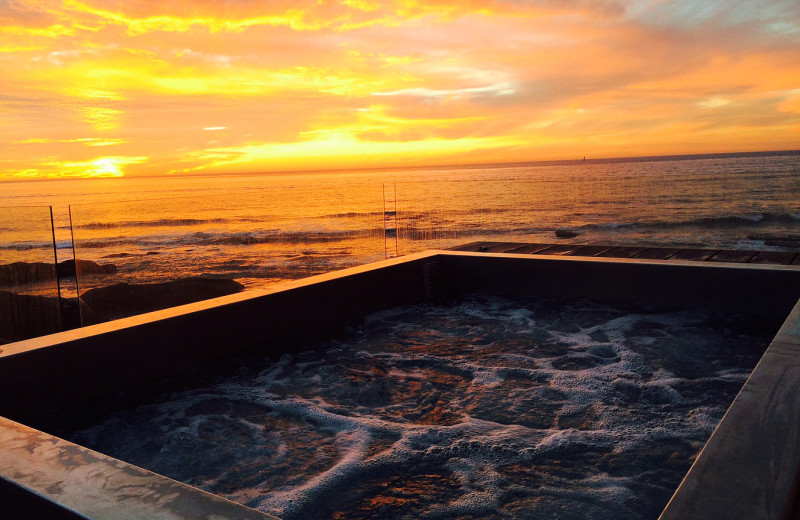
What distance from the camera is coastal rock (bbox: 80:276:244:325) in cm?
347

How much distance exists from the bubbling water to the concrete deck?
176 millimetres

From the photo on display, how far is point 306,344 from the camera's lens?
2.87 m

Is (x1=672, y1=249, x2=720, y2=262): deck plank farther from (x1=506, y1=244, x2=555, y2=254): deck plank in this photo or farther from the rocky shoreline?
the rocky shoreline

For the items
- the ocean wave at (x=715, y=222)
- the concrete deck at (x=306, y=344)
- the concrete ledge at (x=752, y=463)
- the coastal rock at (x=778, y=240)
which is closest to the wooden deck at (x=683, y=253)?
the concrete deck at (x=306, y=344)

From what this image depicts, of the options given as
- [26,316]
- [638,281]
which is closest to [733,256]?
[638,281]

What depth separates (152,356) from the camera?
231 centimetres

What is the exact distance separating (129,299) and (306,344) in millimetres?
1618

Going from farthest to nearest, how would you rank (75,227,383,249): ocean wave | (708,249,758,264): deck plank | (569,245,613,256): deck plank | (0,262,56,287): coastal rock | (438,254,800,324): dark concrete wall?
(75,227,383,249): ocean wave, (569,245,613,256): deck plank, (708,249,758,264): deck plank, (0,262,56,287): coastal rock, (438,254,800,324): dark concrete wall

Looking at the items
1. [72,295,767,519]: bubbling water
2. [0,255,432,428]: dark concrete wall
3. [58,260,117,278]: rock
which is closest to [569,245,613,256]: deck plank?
[72,295,767,519]: bubbling water

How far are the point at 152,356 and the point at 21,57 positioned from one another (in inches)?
241

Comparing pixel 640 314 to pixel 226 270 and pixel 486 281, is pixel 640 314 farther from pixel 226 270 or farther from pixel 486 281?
pixel 226 270

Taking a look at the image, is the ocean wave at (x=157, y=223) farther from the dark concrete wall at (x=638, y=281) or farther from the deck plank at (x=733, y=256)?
the deck plank at (x=733, y=256)

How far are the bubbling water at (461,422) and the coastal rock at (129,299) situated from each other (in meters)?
1.55

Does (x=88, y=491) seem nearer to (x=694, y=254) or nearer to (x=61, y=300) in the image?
(x=61, y=300)
